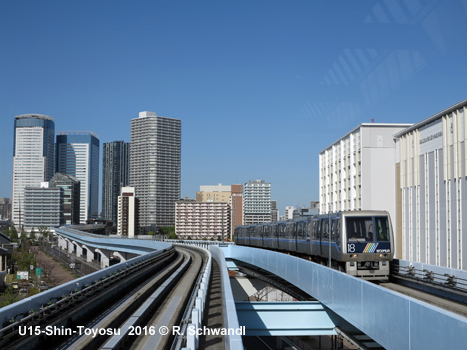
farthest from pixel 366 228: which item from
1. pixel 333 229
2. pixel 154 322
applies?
pixel 154 322

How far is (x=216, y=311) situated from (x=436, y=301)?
7.99 meters

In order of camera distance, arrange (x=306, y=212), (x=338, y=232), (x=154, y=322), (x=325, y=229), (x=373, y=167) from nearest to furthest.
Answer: (x=154, y=322)
(x=338, y=232)
(x=325, y=229)
(x=373, y=167)
(x=306, y=212)

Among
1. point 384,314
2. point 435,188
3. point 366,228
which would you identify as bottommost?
point 384,314

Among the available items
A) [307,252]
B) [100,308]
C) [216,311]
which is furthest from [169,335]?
[307,252]

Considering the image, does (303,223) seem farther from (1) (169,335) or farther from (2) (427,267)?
(1) (169,335)

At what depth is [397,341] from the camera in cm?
1356

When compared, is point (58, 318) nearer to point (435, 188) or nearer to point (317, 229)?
point (317, 229)

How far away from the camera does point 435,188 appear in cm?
4653

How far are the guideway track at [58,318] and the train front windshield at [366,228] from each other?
38.4ft

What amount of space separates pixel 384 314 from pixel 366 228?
1220 centimetres

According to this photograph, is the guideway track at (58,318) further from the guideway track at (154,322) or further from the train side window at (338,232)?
the train side window at (338,232)

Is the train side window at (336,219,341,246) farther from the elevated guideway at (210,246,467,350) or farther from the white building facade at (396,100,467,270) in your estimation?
the white building facade at (396,100,467,270)

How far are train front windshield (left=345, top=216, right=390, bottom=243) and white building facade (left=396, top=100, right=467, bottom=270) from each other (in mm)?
18134

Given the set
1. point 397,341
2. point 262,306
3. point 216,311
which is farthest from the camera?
point 262,306
